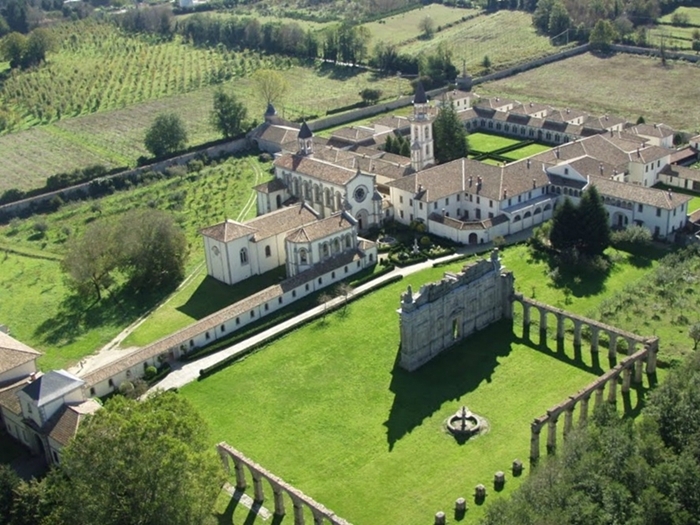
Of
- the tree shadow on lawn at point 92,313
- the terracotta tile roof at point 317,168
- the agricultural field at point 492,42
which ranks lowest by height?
the tree shadow on lawn at point 92,313

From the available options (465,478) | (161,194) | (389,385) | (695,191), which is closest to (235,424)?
(389,385)

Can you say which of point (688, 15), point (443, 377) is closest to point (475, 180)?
point (443, 377)

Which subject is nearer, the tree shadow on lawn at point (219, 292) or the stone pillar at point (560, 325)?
the stone pillar at point (560, 325)

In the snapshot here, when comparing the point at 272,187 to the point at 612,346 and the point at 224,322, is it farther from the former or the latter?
the point at 612,346

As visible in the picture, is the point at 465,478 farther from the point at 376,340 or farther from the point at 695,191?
the point at 695,191

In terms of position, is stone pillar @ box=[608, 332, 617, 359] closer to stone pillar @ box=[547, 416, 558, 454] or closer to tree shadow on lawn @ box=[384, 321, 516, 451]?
tree shadow on lawn @ box=[384, 321, 516, 451]

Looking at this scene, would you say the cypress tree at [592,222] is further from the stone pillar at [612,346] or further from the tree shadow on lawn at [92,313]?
the tree shadow on lawn at [92,313]

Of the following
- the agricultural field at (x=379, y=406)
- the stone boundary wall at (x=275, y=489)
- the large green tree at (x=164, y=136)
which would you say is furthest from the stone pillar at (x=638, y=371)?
the large green tree at (x=164, y=136)
